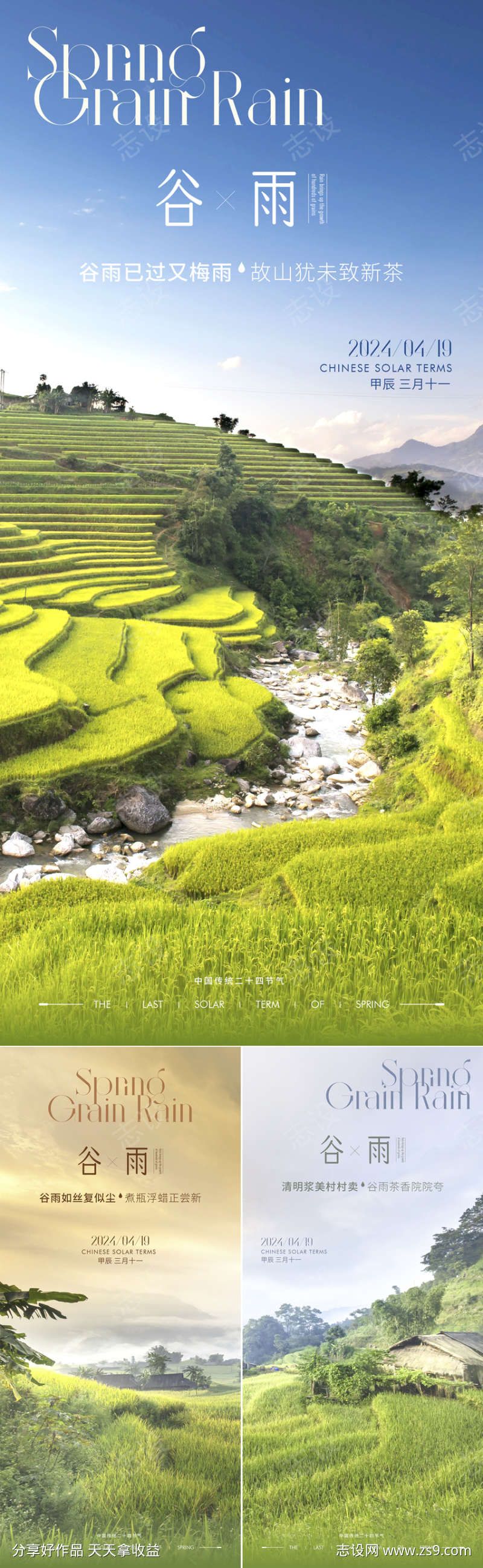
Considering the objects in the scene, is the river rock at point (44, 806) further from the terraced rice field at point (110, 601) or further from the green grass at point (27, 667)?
the green grass at point (27, 667)

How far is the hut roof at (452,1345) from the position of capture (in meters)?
3.51

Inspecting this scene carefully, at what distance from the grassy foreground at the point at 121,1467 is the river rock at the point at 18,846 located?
9.40 ft

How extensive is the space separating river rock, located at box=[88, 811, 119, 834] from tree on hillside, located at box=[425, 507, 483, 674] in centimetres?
286

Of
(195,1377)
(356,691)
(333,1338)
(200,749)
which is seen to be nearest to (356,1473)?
(333,1338)

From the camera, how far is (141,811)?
212 inches

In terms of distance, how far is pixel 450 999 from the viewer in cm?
438

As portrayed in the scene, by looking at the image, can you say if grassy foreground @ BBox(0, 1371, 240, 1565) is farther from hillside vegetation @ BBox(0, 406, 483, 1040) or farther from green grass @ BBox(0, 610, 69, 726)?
green grass @ BBox(0, 610, 69, 726)

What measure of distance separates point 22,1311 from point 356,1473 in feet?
5.35

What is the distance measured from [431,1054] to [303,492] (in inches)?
167

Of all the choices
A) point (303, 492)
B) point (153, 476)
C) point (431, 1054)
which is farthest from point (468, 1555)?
point (153, 476)

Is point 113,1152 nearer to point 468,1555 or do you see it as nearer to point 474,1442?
point 474,1442

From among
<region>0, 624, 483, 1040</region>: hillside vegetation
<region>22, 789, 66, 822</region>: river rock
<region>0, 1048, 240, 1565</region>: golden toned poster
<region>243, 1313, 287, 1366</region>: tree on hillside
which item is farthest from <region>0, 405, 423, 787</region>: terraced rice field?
<region>243, 1313, 287, 1366</region>: tree on hillside

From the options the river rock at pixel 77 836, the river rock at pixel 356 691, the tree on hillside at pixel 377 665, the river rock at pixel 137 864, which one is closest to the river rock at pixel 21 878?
the river rock at pixel 77 836

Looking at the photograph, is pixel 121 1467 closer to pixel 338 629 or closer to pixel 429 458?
pixel 338 629
